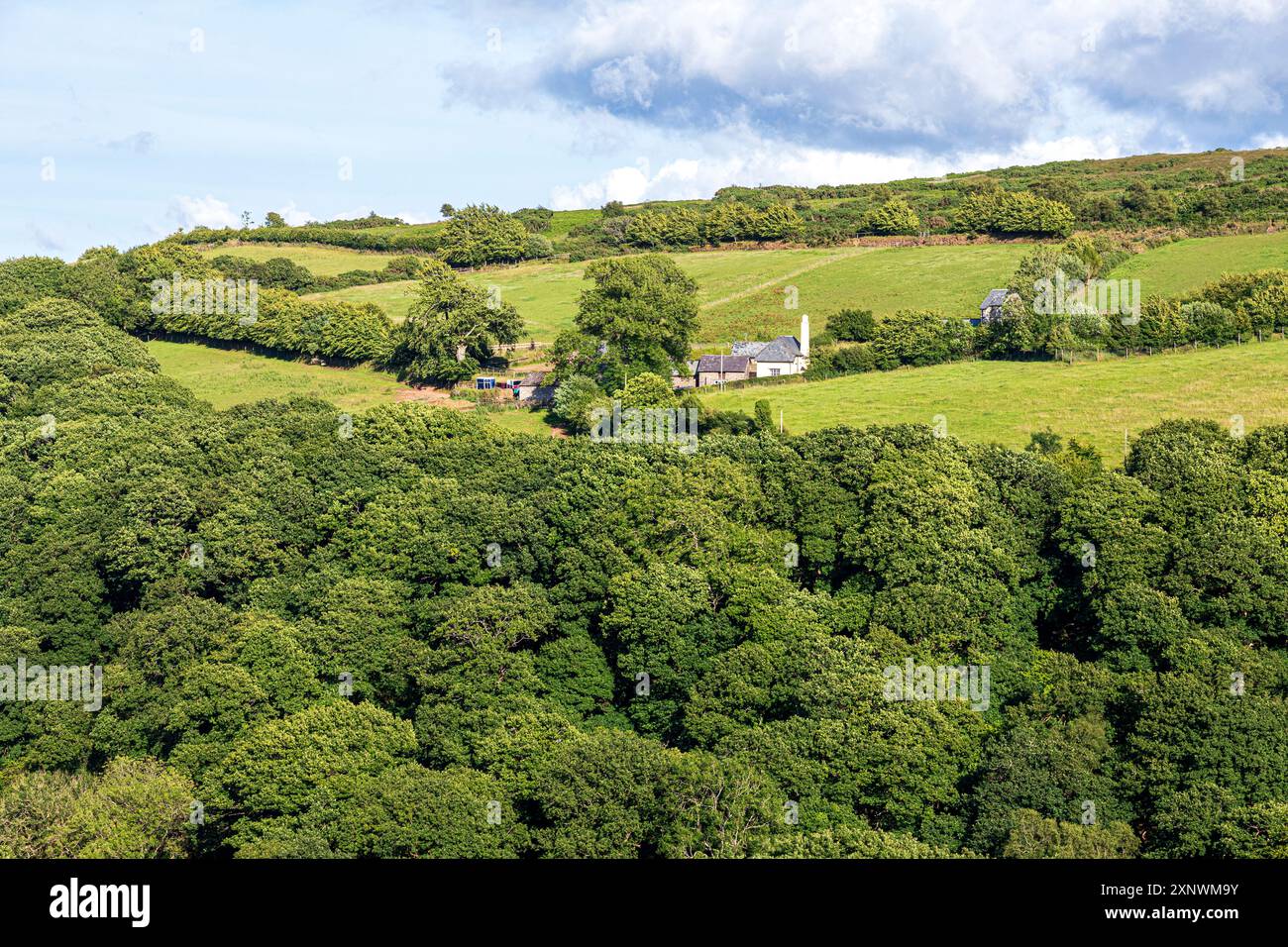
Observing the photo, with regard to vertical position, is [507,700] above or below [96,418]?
below

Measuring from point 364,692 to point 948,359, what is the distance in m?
65.4

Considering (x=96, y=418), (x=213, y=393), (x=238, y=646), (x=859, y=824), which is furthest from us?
(x=213, y=393)

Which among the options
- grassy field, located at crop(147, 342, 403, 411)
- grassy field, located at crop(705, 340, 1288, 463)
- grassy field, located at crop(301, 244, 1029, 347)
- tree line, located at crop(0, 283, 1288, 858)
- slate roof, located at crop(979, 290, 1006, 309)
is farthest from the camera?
grassy field, located at crop(301, 244, 1029, 347)

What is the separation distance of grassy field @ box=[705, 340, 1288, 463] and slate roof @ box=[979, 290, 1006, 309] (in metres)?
13.8

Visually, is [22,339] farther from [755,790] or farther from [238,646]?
[755,790]

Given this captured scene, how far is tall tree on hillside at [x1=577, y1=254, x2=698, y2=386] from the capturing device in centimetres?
11006

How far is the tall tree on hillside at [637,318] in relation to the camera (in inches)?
4333

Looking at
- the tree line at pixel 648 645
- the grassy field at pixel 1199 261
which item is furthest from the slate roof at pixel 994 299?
the tree line at pixel 648 645

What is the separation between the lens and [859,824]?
5559cm

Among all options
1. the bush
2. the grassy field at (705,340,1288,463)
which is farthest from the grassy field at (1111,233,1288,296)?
the bush

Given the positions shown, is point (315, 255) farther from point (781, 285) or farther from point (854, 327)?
point (854, 327)

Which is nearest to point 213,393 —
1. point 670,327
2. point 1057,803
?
point 670,327

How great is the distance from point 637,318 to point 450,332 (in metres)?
22.5

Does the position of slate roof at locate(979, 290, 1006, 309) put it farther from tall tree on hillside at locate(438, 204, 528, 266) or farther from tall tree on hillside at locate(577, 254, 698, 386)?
tall tree on hillside at locate(438, 204, 528, 266)
